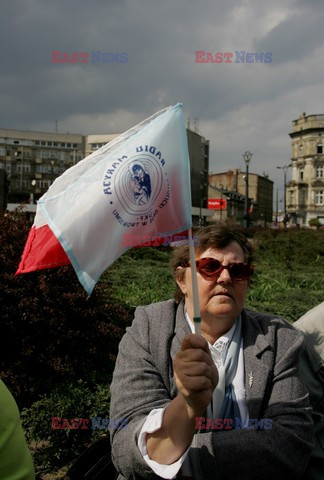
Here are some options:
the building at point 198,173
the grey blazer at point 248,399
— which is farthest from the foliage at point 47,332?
the building at point 198,173

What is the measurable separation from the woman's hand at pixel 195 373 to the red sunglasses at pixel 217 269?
2.01 feet

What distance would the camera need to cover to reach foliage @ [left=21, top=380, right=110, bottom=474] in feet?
10.6

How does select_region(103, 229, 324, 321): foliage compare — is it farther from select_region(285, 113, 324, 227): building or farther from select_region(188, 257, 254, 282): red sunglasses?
select_region(285, 113, 324, 227): building

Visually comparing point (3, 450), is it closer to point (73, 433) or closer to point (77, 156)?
point (73, 433)

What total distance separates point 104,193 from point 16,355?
7.31ft

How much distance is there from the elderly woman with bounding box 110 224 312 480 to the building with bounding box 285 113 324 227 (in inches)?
3130

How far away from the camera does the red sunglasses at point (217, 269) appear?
2332mm

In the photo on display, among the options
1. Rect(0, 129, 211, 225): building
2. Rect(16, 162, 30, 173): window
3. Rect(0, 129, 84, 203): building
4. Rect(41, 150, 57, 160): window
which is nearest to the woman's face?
Rect(0, 129, 211, 225): building

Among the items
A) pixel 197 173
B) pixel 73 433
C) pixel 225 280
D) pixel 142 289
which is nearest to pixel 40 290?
pixel 73 433

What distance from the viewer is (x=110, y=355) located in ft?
12.7

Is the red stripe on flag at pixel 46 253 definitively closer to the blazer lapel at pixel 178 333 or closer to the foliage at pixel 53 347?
the blazer lapel at pixel 178 333

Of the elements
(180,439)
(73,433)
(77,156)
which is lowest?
(73,433)

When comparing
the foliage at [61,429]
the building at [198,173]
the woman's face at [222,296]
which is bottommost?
the foliage at [61,429]

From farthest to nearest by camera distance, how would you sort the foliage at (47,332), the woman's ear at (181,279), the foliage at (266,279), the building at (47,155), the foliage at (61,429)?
the building at (47,155) → the foliage at (266,279) → the foliage at (47,332) → the foliage at (61,429) → the woman's ear at (181,279)
